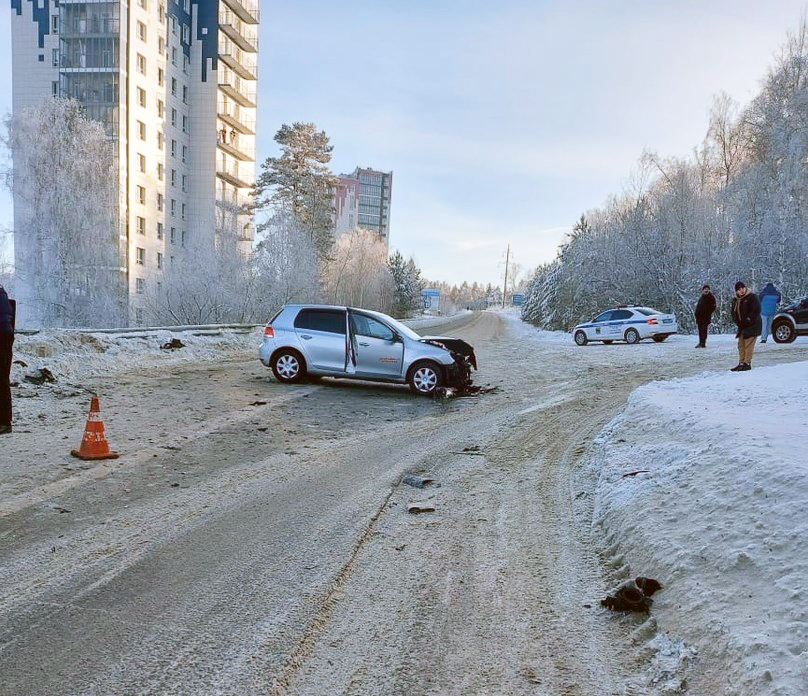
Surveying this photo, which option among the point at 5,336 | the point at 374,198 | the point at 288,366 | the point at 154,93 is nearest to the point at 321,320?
the point at 288,366

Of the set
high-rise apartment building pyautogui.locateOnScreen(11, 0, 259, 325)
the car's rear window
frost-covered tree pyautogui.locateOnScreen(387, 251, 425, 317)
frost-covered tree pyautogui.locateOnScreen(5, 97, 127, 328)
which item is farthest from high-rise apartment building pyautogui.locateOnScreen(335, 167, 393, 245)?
the car's rear window

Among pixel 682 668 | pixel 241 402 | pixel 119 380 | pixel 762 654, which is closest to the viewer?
pixel 762 654

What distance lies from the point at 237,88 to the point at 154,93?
42.4 ft

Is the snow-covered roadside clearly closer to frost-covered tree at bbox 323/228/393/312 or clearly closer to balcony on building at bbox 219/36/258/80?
frost-covered tree at bbox 323/228/393/312

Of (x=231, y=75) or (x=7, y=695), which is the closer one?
(x=7, y=695)

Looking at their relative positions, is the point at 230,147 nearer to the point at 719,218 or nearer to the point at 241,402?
the point at 719,218

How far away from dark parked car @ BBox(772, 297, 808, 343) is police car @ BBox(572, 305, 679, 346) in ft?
14.0

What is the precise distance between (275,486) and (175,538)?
4.70 feet

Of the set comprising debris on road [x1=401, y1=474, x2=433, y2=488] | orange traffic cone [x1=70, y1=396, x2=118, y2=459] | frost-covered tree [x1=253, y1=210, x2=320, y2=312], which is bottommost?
debris on road [x1=401, y1=474, x2=433, y2=488]

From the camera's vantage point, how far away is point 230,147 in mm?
58719

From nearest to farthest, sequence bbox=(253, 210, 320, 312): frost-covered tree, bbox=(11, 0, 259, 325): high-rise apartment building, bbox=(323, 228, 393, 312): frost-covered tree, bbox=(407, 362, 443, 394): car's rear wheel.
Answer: bbox=(407, 362, 443, 394): car's rear wheel < bbox=(253, 210, 320, 312): frost-covered tree < bbox=(11, 0, 259, 325): high-rise apartment building < bbox=(323, 228, 393, 312): frost-covered tree

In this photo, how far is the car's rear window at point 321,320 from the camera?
12320 millimetres

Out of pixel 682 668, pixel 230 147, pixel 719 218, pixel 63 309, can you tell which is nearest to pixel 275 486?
pixel 682 668

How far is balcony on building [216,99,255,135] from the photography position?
57344 mm
